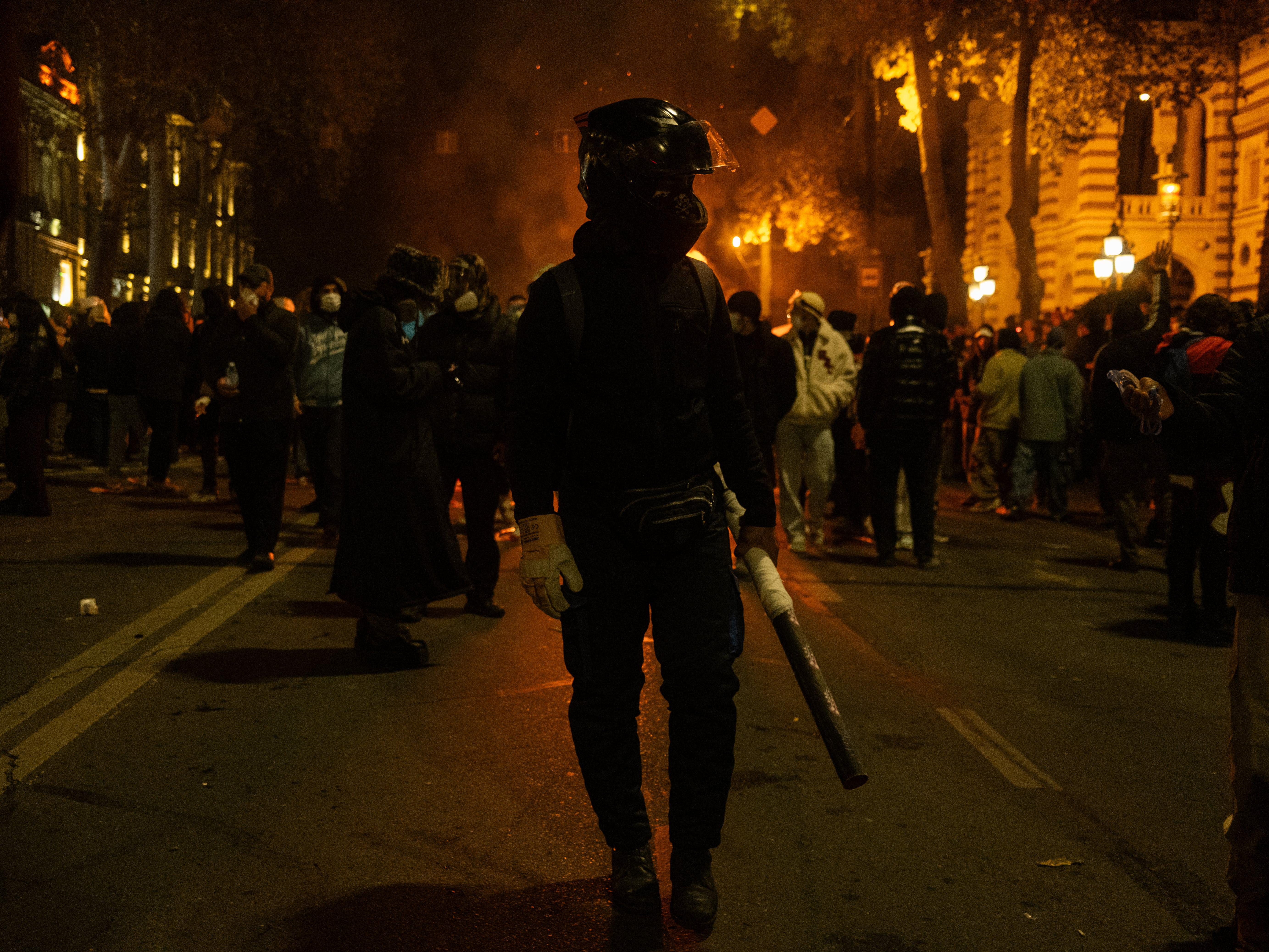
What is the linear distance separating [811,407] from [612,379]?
22.7ft

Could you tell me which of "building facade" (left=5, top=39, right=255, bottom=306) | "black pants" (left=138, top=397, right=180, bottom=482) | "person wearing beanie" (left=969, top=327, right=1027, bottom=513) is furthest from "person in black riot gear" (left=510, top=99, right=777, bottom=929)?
"building facade" (left=5, top=39, right=255, bottom=306)

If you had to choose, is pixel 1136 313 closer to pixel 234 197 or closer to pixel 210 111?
pixel 210 111

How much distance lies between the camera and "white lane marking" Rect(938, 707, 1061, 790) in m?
4.64

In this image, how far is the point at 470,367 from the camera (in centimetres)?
684

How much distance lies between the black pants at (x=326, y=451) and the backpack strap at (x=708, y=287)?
22.9ft

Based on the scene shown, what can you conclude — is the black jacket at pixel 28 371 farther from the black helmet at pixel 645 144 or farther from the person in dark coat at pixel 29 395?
the black helmet at pixel 645 144

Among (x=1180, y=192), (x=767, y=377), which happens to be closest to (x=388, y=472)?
(x=767, y=377)

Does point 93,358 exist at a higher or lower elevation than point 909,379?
higher

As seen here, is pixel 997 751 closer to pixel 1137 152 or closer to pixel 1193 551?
pixel 1193 551

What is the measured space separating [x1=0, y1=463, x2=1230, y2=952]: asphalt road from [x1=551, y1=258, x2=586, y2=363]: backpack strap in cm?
137

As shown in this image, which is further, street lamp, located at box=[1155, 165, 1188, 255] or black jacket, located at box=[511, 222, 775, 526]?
street lamp, located at box=[1155, 165, 1188, 255]

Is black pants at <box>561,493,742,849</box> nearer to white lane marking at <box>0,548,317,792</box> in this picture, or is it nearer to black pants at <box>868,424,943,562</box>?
white lane marking at <box>0,548,317,792</box>

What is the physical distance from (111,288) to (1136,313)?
2316 cm

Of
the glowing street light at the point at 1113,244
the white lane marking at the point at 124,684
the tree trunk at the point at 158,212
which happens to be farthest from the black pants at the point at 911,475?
the tree trunk at the point at 158,212
